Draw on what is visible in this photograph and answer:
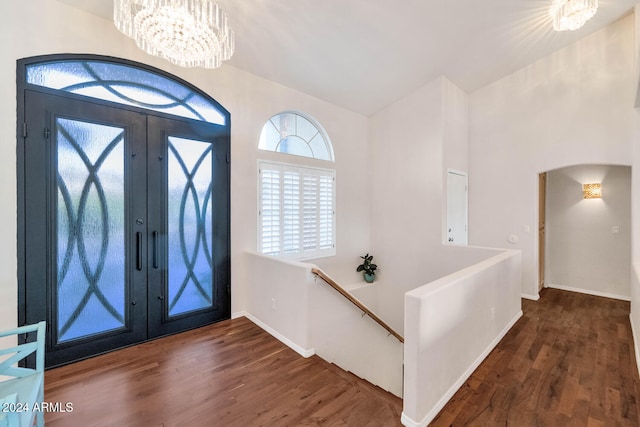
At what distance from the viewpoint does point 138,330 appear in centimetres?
282

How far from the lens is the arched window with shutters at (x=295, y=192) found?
388 cm

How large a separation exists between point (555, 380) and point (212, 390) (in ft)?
9.69

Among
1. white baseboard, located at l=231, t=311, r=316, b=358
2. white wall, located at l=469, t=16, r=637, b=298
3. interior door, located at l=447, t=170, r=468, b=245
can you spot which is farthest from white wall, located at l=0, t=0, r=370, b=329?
white wall, located at l=469, t=16, r=637, b=298

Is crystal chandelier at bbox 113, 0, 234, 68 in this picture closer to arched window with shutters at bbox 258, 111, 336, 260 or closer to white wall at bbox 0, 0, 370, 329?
white wall at bbox 0, 0, 370, 329

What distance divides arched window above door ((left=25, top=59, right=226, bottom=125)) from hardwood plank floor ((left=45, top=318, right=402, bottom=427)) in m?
2.63

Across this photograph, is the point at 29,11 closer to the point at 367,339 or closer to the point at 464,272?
the point at 464,272

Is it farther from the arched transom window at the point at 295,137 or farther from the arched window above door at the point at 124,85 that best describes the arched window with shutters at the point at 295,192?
the arched window above door at the point at 124,85

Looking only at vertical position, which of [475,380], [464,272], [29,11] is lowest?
[475,380]

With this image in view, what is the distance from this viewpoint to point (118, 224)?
8.94 ft

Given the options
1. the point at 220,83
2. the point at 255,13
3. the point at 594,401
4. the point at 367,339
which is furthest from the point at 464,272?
the point at 220,83

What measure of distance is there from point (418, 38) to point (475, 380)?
3.94m

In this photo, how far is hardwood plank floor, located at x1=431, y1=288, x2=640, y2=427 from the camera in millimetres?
1887

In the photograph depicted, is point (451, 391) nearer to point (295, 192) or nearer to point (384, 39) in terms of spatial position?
point (295, 192)

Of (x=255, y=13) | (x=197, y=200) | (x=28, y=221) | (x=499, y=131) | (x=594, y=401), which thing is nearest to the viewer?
(x=594, y=401)
